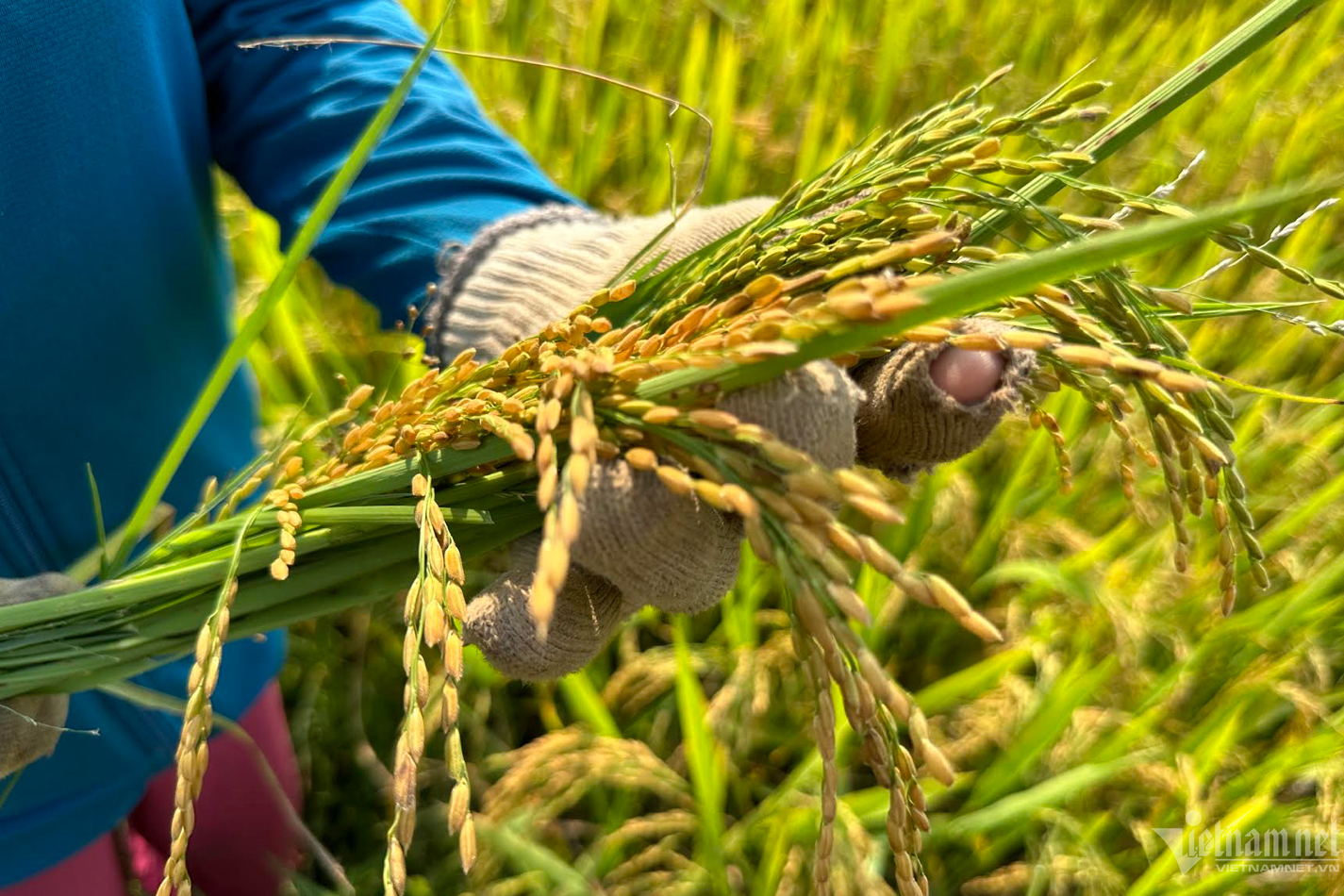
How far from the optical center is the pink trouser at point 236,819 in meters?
1.47

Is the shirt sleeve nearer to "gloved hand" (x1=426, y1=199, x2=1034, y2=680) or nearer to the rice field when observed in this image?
"gloved hand" (x1=426, y1=199, x2=1034, y2=680)

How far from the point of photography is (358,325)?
1.72 metres

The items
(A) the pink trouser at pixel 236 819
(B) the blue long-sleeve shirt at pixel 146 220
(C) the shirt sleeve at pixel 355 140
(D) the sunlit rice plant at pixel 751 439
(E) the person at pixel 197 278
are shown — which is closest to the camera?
(D) the sunlit rice plant at pixel 751 439

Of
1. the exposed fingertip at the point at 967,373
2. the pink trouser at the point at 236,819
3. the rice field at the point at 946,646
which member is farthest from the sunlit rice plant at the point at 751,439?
the pink trouser at the point at 236,819

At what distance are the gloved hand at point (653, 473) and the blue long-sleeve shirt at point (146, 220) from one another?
0.52 feet

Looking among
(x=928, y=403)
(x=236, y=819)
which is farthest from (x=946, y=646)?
(x=236, y=819)

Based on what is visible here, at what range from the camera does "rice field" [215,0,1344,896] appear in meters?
1.28

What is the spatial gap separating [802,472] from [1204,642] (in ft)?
3.68

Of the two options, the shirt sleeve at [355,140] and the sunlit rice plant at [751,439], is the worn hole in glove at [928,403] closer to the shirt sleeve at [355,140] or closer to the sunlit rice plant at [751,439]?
the sunlit rice plant at [751,439]

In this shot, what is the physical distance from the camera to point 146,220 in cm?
100

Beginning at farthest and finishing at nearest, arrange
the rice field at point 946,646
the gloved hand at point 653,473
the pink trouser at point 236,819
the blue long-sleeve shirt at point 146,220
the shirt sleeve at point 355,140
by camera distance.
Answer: the pink trouser at point 236,819
the rice field at point 946,646
the shirt sleeve at point 355,140
the blue long-sleeve shirt at point 146,220
the gloved hand at point 653,473

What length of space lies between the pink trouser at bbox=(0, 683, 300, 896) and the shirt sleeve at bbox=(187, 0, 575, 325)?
0.74 meters

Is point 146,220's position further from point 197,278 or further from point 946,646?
point 946,646

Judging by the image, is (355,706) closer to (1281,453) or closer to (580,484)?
(580,484)
